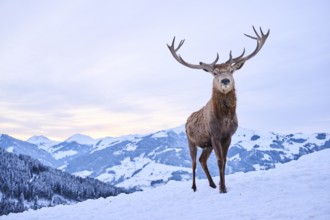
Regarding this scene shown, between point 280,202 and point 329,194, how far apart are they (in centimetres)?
129

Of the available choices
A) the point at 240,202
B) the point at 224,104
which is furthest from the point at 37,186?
the point at 240,202

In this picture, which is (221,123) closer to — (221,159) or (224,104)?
(224,104)

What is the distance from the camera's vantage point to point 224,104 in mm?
11883

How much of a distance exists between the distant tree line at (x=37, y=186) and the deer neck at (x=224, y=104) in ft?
251

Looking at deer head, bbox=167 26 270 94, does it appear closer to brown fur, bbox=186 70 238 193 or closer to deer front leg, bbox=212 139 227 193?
brown fur, bbox=186 70 238 193

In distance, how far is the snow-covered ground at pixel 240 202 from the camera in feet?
28.9

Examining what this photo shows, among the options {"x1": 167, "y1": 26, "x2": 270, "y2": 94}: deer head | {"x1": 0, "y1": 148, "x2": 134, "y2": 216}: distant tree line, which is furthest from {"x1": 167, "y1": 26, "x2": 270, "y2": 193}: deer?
{"x1": 0, "y1": 148, "x2": 134, "y2": 216}: distant tree line

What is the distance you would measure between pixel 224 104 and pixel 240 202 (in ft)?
10.5

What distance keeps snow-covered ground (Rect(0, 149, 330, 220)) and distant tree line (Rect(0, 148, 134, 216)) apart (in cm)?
7257

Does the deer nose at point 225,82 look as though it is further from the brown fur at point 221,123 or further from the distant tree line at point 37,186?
the distant tree line at point 37,186

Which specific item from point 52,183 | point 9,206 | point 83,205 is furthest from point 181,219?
point 52,183

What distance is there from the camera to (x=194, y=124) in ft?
45.7

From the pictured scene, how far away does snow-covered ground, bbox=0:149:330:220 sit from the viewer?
881 centimetres

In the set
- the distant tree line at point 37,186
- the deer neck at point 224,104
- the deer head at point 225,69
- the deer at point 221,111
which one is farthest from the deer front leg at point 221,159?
the distant tree line at point 37,186
